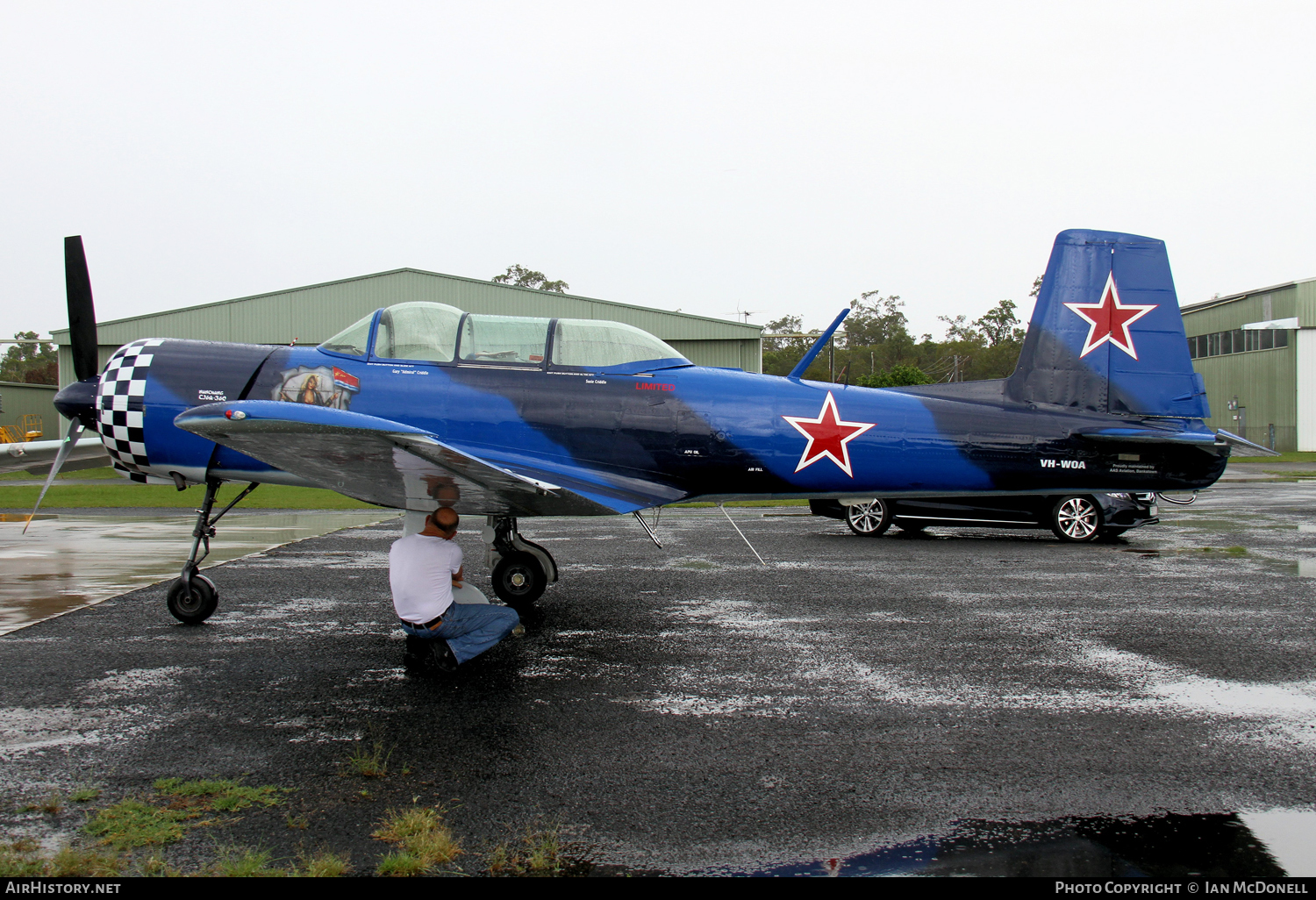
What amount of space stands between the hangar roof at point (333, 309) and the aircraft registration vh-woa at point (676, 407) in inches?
965

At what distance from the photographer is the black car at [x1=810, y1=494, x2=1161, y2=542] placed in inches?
520

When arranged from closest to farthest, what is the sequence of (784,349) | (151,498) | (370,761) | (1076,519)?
(370,761), (1076,519), (151,498), (784,349)

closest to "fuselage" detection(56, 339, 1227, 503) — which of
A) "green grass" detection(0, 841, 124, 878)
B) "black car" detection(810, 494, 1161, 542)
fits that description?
"green grass" detection(0, 841, 124, 878)

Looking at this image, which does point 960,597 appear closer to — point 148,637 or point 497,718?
point 497,718

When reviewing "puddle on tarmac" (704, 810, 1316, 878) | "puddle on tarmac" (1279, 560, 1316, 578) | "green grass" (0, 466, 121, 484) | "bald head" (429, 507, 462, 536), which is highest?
"bald head" (429, 507, 462, 536)

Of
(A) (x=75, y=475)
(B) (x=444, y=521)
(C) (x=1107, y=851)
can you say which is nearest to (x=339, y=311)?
(A) (x=75, y=475)

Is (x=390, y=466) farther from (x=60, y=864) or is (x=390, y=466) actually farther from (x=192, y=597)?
(x=192, y=597)

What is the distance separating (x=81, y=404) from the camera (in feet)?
24.5

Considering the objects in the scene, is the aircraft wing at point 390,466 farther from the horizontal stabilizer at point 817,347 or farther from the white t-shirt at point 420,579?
the horizontal stabilizer at point 817,347

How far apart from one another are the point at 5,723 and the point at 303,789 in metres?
2.19

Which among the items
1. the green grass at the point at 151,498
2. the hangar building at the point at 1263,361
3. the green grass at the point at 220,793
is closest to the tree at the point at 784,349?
the hangar building at the point at 1263,361

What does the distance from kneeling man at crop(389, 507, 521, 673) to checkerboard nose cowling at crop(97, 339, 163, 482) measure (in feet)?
10.3

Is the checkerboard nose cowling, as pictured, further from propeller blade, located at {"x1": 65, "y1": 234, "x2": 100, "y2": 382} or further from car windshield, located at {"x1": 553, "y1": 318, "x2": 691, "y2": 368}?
car windshield, located at {"x1": 553, "y1": 318, "x2": 691, "y2": 368}

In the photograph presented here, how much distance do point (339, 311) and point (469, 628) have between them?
29161mm
